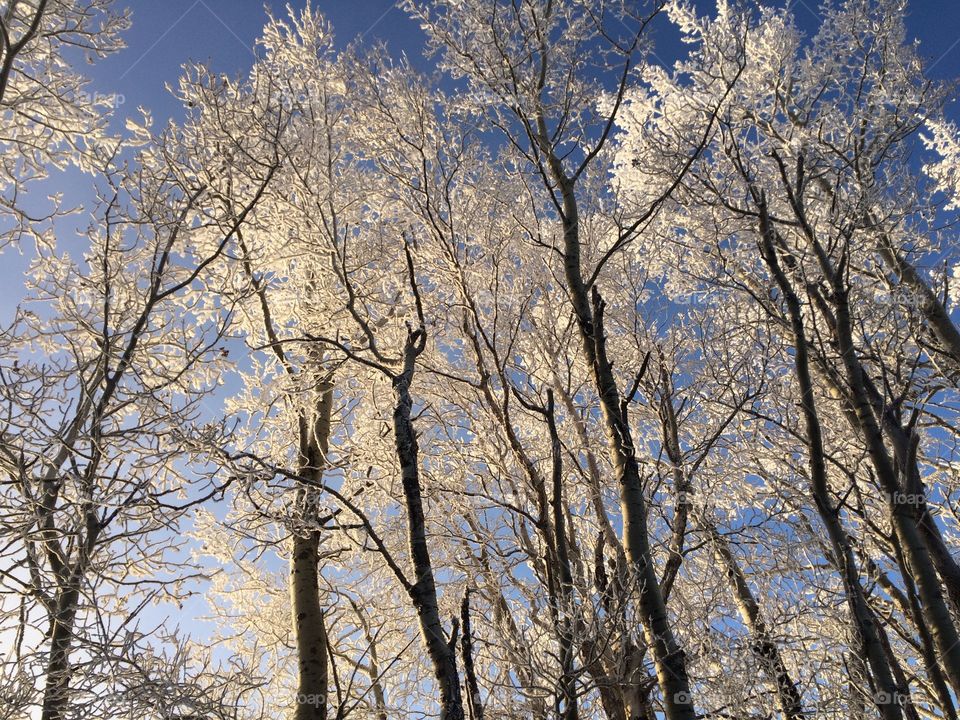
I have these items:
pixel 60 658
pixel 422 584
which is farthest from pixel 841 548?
pixel 60 658

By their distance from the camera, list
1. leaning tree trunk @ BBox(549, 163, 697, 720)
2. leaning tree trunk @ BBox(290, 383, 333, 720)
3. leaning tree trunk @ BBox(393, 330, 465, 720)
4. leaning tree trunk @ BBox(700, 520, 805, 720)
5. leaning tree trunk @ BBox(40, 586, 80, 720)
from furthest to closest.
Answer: leaning tree trunk @ BBox(290, 383, 333, 720) < leaning tree trunk @ BBox(700, 520, 805, 720) < leaning tree trunk @ BBox(40, 586, 80, 720) < leaning tree trunk @ BBox(393, 330, 465, 720) < leaning tree trunk @ BBox(549, 163, 697, 720)

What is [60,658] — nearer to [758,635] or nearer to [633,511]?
[633,511]

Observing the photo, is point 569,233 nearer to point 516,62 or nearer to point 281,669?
point 516,62

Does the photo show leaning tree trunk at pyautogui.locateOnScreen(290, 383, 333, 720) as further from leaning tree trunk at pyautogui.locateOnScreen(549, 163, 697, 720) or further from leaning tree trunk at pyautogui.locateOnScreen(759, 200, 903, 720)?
leaning tree trunk at pyautogui.locateOnScreen(759, 200, 903, 720)

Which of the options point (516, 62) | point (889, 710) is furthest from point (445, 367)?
point (889, 710)

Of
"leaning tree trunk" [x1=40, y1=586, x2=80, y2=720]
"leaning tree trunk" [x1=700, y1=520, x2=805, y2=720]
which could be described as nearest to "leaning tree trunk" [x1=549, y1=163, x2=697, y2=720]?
"leaning tree trunk" [x1=700, y1=520, x2=805, y2=720]

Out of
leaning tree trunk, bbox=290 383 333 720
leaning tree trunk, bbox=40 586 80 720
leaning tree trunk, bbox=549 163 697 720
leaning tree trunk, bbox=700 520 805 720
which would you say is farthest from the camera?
leaning tree trunk, bbox=290 383 333 720

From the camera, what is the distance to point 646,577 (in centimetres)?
287

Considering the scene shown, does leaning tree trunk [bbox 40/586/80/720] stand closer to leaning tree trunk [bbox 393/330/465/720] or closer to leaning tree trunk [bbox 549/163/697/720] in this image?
leaning tree trunk [bbox 393/330/465/720]

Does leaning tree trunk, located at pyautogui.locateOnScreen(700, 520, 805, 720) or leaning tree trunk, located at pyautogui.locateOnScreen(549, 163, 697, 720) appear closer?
leaning tree trunk, located at pyautogui.locateOnScreen(549, 163, 697, 720)

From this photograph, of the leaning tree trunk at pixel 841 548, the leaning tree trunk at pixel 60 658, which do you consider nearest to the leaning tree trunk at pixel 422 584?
the leaning tree trunk at pixel 60 658

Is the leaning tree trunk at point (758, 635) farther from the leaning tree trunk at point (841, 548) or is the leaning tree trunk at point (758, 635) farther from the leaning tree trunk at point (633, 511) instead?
the leaning tree trunk at point (633, 511)

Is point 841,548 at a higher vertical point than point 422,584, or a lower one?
lower

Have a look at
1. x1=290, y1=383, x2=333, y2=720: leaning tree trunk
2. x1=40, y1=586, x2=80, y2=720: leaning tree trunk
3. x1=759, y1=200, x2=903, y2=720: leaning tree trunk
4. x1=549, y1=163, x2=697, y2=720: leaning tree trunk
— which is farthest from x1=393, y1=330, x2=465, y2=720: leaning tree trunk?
x1=290, y1=383, x2=333, y2=720: leaning tree trunk
